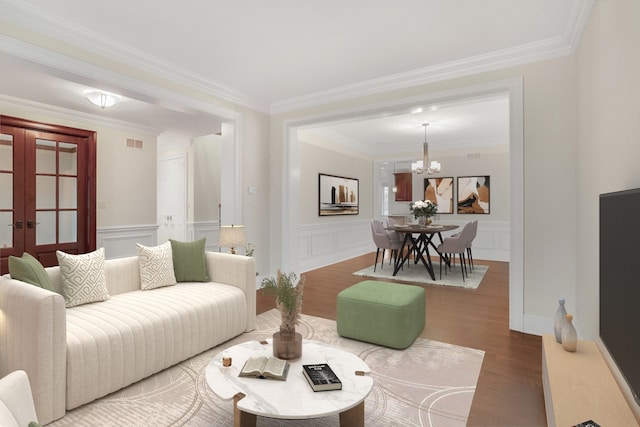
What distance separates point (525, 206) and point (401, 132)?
4.09 metres

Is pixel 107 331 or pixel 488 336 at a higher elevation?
pixel 107 331

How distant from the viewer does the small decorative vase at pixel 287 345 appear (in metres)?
1.96

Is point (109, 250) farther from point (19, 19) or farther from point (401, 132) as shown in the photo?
point (401, 132)

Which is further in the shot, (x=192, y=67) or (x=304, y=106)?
(x=304, y=106)

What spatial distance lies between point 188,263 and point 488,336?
2943 mm

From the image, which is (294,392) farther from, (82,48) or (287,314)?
(82,48)

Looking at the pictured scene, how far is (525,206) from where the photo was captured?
3254mm

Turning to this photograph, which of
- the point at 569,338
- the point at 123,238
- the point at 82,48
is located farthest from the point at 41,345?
the point at 123,238

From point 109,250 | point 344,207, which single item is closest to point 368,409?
point 109,250

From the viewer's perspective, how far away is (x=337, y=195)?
732cm

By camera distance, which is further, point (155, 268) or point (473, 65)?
point (473, 65)

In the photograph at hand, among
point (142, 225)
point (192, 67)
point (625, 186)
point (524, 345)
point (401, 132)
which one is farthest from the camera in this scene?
point (401, 132)

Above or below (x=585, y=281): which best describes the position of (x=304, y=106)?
above

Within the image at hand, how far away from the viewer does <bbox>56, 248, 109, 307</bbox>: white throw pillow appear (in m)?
2.55
